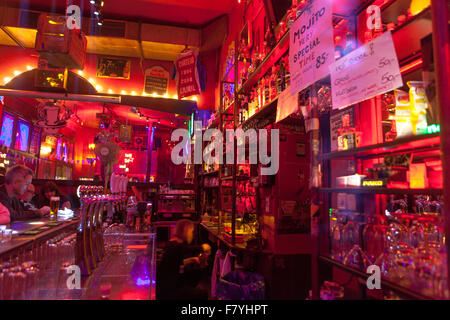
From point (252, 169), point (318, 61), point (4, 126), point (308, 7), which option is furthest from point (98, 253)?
point (4, 126)

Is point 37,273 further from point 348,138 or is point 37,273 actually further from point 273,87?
point 273,87

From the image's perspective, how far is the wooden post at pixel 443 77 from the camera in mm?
986

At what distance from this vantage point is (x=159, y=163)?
471 inches

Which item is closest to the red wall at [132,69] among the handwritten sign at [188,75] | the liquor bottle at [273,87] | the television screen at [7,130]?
the television screen at [7,130]

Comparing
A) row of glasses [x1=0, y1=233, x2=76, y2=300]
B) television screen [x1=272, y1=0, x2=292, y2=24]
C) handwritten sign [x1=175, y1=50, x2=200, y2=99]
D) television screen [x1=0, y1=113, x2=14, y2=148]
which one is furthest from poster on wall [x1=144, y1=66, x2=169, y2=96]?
row of glasses [x1=0, y1=233, x2=76, y2=300]

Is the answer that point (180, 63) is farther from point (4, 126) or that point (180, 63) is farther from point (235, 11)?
point (4, 126)

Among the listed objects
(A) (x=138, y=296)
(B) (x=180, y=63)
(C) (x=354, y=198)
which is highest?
(B) (x=180, y=63)

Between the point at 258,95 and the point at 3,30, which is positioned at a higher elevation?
the point at 3,30

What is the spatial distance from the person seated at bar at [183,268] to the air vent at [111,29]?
6.13 m

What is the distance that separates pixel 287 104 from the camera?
230 centimetres

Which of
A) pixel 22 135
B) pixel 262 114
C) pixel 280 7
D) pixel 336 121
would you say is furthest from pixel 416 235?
pixel 22 135

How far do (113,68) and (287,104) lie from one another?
727cm

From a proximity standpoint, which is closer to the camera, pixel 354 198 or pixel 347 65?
pixel 347 65

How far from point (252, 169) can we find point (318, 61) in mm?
1998
